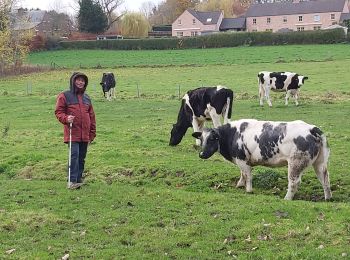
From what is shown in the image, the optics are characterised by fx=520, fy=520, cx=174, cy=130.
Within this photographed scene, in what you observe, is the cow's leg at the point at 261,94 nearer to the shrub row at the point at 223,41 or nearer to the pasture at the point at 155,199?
the pasture at the point at 155,199

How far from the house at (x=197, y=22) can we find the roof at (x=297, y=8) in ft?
24.8

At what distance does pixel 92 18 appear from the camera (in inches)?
4094

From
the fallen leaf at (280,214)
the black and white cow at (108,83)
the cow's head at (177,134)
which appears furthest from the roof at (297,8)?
the fallen leaf at (280,214)

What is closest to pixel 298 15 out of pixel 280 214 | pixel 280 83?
pixel 280 83

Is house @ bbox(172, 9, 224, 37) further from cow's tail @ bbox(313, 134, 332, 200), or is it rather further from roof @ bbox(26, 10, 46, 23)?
cow's tail @ bbox(313, 134, 332, 200)

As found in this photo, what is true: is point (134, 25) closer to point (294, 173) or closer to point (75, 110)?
point (75, 110)

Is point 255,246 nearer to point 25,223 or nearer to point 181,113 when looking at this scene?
point 25,223

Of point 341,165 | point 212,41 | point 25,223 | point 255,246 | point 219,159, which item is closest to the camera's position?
point 255,246

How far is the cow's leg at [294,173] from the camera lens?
34.7 feet

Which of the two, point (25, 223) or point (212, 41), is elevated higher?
point (212, 41)

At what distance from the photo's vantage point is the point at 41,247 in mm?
8250

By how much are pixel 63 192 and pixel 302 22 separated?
373ft

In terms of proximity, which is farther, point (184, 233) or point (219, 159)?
point (219, 159)

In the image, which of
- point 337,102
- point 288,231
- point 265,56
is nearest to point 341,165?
point 288,231
